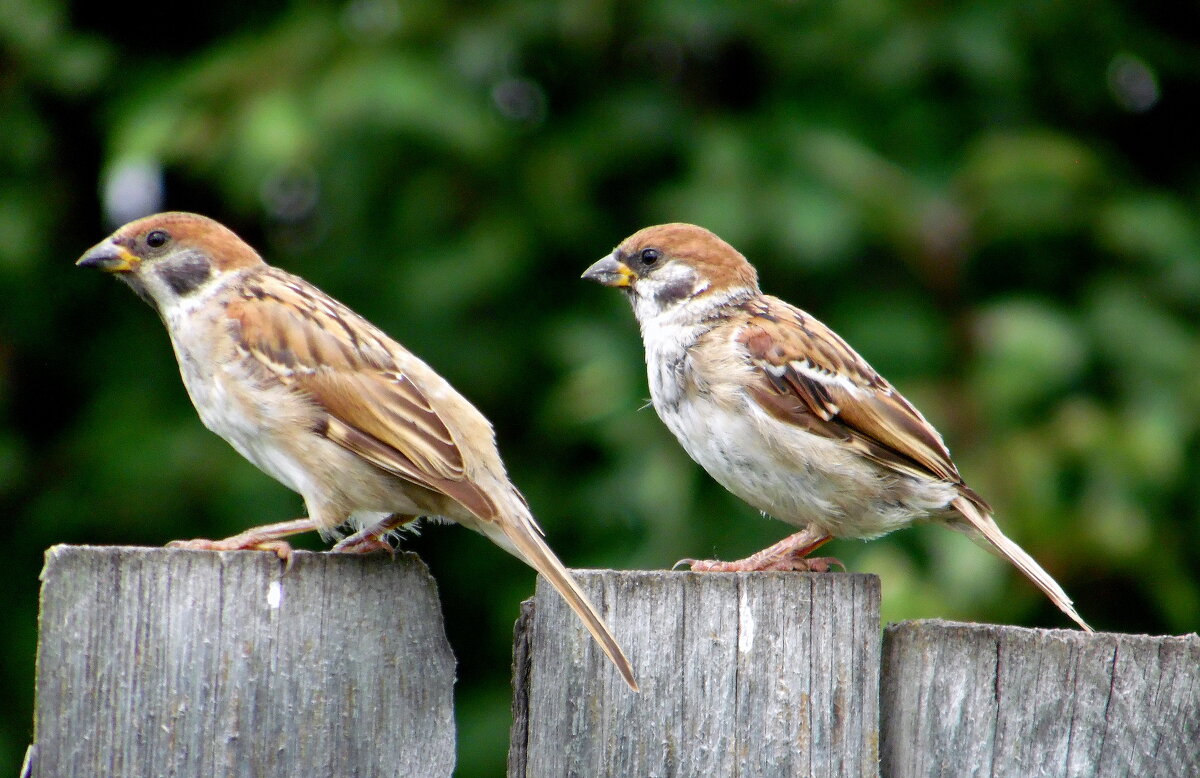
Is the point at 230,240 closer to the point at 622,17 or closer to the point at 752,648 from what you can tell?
the point at 752,648

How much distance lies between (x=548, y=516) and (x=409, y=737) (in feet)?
11.6

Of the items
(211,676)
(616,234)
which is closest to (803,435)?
(211,676)

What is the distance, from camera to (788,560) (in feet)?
12.5

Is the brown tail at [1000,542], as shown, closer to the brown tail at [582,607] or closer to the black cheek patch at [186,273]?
the brown tail at [582,607]

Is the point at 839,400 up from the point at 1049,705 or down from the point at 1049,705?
up

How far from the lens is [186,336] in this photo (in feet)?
11.6

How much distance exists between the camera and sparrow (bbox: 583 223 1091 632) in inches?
144

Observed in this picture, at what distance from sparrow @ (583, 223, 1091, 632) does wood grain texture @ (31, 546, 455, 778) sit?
1485 millimetres

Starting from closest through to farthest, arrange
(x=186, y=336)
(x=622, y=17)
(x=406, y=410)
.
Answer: (x=406, y=410) < (x=186, y=336) < (x=622, y=17)

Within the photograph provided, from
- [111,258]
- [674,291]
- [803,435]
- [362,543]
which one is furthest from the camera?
[674,291]

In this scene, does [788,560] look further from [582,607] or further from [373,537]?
[582,607]

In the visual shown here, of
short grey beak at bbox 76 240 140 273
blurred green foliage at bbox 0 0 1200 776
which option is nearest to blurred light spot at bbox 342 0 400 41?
blurred green foliage at bbox 0 0 1200 776

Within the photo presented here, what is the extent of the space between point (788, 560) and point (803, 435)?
0.39 metres

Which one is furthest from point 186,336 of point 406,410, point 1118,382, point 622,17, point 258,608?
point 1118,382
